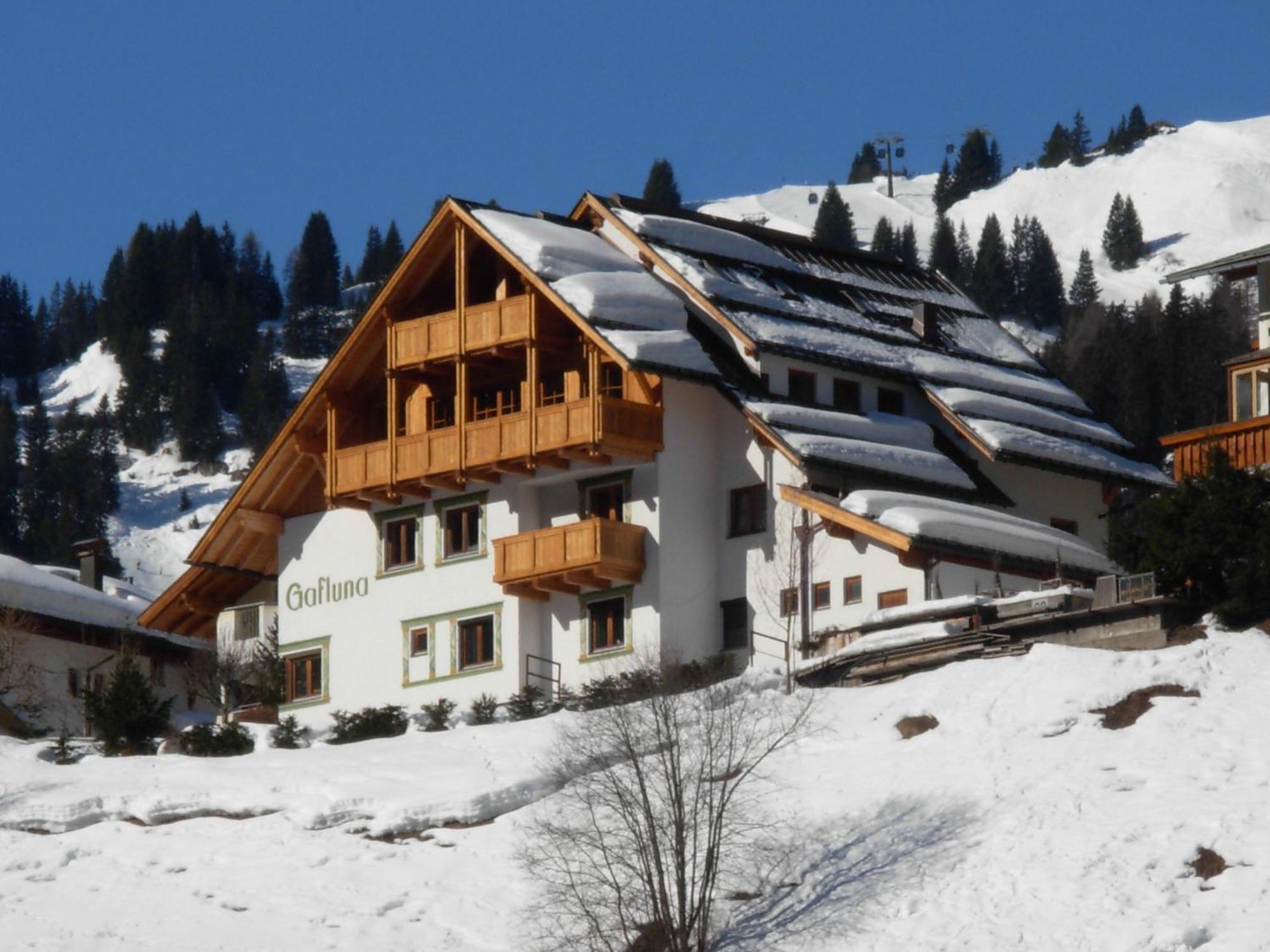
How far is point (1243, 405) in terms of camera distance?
56.8 meters

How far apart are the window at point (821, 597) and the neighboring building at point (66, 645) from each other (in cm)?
1675

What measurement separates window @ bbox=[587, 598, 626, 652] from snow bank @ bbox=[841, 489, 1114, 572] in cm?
512

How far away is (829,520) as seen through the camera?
5706 cm

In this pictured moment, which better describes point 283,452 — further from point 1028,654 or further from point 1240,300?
point 1240,300

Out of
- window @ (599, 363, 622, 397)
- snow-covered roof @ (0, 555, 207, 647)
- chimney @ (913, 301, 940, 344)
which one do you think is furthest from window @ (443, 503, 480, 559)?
chimney @ (913, 301, 940, 344)

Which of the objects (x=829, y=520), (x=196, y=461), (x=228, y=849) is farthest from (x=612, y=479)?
(x=196, y=461)

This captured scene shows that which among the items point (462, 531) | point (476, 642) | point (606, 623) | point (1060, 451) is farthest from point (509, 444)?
point (1060, 451)

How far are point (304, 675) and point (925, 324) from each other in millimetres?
15832

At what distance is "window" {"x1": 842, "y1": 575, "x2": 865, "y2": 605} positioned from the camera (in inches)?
2242

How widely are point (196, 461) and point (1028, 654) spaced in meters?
144

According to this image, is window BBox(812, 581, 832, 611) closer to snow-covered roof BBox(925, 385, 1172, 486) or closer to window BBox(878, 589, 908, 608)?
window BBox(878, 589, 908, 608)

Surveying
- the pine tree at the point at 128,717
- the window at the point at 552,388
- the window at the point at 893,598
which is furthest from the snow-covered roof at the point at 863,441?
the pine tree at the point at 128,717

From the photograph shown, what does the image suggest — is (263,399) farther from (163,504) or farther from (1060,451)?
(1060,451)

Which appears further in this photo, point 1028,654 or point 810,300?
point 810,300
